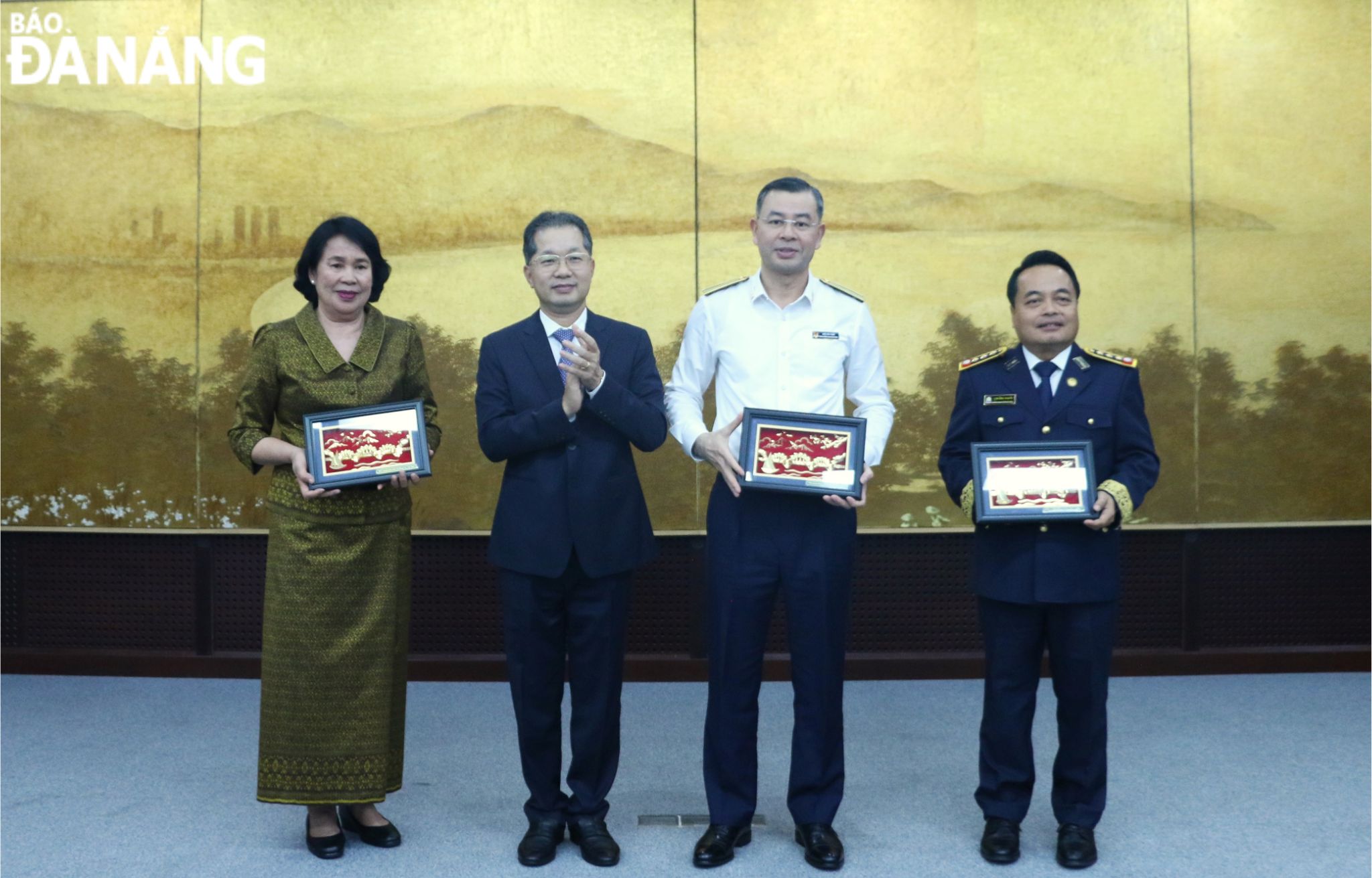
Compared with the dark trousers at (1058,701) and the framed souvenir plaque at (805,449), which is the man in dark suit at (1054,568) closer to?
the dark trousers at (1058,701)

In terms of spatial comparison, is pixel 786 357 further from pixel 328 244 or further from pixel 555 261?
pixel 328 244

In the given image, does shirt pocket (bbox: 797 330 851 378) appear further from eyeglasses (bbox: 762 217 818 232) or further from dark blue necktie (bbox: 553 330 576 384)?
dark blue necktie (bbox: 553 330 576 384)

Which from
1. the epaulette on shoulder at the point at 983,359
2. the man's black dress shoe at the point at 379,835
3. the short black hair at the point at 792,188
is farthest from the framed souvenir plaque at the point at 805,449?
the man's black dress shoe at the point at 379,835

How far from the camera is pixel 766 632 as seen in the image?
3.01 meters

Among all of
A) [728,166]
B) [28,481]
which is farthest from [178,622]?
[728,166]

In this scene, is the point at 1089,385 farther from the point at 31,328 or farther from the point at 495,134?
the point at 31,328

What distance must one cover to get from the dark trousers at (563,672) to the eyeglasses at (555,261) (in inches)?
30.7

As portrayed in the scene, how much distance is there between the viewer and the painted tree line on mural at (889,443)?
5.18 meters

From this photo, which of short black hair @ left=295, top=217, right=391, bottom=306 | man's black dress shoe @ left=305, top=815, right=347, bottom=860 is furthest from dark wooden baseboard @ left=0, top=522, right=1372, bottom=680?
short black hair @ left=295, top=217, right=391, bottom=306

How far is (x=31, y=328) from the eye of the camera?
17.3 feet

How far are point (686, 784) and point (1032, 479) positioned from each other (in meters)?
1.63

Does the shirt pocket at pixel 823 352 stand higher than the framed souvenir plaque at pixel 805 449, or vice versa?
the shirt pocket at pixel 823 352

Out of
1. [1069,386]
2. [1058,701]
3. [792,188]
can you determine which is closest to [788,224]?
[792,188]

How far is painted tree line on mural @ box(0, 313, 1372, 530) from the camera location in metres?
5.18
